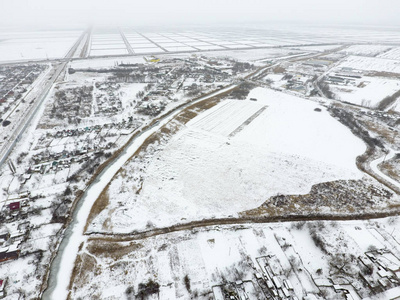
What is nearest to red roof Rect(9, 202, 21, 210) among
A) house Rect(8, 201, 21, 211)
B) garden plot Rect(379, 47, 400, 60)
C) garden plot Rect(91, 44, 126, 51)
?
house Rect(8, 201, 21, 211)

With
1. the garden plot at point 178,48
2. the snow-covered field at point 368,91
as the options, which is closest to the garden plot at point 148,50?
the garden plot at point 178,48

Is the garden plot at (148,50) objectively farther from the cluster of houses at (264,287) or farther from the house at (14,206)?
the cluster of houses at (264,287)

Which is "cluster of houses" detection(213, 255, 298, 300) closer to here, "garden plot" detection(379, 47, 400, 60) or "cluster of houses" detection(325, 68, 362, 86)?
"cluster of houses" detection(325, 68, 362, 86)

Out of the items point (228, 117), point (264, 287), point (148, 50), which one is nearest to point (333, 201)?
point (264, 287)

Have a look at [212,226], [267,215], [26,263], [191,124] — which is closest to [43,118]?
[191,124]

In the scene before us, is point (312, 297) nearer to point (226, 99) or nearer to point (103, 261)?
point (103, 261)

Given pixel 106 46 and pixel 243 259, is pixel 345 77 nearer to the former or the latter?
pixel 243 259
